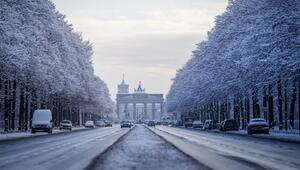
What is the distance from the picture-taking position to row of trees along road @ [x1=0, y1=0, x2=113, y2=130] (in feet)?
155

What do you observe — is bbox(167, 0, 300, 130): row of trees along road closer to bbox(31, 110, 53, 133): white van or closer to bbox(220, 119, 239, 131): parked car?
bbox(220, 119, 239, 131): parked car

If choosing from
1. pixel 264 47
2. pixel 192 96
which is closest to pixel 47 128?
pixel 264 47

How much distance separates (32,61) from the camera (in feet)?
187

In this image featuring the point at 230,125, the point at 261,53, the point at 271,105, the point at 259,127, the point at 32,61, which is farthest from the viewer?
the point at 230,125

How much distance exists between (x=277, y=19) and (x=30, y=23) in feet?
89.6

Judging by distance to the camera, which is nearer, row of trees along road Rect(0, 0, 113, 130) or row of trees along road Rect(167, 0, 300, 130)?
row of trees along road Rect(167, 0, 300, 130)

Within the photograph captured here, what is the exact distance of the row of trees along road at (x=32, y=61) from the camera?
4716 cm

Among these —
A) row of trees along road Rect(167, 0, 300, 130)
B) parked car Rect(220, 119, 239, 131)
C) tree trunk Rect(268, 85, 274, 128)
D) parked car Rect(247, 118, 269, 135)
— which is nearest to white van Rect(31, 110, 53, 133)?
row of trees along road Rect(167, 0, 300, 130)

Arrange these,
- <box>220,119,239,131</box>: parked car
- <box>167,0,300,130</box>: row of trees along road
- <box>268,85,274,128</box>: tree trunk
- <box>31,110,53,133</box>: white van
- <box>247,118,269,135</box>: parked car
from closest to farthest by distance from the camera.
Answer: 1. <box>167,0,300,130</box>: row of trees along road
2. <box>268,85,274,128</box>: tree trunk
3. <box>247,118,269,135</box>: parked car
4. <box>31,110,53,133</box>: white van
5. <box>220,119,239,131</box>: parked car

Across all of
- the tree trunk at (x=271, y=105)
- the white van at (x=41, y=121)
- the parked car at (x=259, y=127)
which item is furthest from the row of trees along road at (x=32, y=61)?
the tree trunk at (x=271, y=105)

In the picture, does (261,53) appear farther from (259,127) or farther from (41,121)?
(41,121)

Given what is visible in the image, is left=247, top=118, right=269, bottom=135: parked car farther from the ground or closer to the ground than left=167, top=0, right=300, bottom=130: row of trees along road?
closer to the ground

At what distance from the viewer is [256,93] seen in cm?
5522

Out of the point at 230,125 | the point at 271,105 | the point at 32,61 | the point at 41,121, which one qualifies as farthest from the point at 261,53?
the point at 230,125
